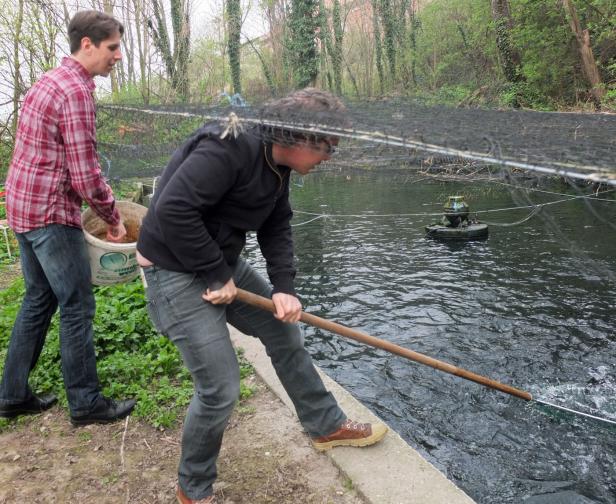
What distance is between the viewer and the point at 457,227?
10.2m

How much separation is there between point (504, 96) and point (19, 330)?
19505 millimetres

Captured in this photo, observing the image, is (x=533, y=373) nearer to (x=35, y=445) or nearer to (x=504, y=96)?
(x=35, y=445)

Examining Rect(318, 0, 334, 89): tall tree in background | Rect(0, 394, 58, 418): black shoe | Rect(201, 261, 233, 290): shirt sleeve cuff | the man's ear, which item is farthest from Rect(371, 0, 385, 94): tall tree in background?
Rect(201, 261, 233, 290): shirt sleeve cuff

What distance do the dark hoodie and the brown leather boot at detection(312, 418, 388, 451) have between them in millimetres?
1122

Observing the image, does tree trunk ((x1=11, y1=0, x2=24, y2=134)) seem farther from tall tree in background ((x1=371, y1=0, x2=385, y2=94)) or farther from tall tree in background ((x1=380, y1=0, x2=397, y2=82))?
tall tree in background ((x1=380, y1=0, x2=397, y2=82))

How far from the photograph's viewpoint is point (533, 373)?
529 centimetres

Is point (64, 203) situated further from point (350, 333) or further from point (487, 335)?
point (487, 335)

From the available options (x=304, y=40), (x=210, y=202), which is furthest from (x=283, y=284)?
(x=304, y=40)

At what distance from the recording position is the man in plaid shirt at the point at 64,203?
261 centimetres

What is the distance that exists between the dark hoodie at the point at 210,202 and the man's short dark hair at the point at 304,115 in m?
0.10

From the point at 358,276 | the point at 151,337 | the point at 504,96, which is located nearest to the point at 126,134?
the point at 358,276

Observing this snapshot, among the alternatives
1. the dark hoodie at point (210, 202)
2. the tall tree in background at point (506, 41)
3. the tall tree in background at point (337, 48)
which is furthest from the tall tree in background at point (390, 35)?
the dark hoodie at point (210, 202)

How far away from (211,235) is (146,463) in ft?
4.60

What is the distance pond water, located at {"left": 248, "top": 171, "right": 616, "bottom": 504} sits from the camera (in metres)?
3.73
